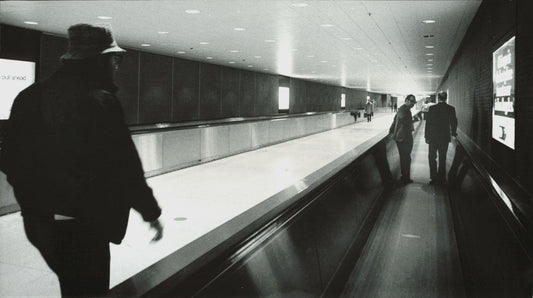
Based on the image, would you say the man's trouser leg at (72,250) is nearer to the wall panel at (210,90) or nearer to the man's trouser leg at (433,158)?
the man's trouser leg at (433,158)

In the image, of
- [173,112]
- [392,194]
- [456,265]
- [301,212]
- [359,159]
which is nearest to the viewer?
[301,212]

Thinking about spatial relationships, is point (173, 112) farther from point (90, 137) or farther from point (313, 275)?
point (90, 137)

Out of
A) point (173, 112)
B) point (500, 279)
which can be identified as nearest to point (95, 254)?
point (500, 279)

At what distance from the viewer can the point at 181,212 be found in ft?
19.3

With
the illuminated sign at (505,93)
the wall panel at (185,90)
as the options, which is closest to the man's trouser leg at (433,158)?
the illuminated sign at (505,93)

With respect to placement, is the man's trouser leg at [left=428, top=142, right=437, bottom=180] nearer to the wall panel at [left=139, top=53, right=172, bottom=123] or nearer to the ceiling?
the ceiling

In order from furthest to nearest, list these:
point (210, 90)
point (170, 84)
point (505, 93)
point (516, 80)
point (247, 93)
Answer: point (247, 93), point (210, 90), point (170, 84), point (505, 93), point (516, 80)

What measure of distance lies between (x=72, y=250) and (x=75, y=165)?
13.1 inches

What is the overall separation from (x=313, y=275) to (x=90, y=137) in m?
2.03

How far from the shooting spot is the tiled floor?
12.2 ft

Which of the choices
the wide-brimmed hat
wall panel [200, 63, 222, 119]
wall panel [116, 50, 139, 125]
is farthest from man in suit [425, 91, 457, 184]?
wall panel [200, 63, 222, 119]

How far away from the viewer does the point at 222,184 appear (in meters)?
7.99

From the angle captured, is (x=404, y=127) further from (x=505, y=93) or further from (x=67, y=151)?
(x=67, y=151)

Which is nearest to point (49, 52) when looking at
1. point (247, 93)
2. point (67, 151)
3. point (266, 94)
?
point (67, 151)
